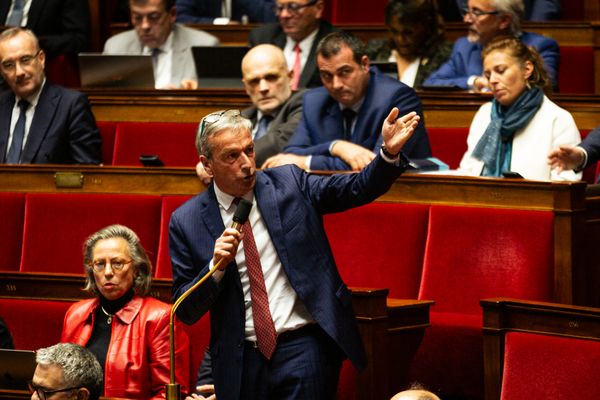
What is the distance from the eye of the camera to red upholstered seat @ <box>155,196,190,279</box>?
172 centimetres

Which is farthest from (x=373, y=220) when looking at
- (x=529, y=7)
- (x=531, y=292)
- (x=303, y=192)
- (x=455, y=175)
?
(x=529, y=7)

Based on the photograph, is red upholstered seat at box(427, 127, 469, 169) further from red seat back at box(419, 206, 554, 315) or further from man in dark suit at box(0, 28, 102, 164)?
man in dark suit at box(0, 28, 102, 164)

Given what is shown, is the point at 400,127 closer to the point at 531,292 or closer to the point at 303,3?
the point at 531,292

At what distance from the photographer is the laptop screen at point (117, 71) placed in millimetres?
2219

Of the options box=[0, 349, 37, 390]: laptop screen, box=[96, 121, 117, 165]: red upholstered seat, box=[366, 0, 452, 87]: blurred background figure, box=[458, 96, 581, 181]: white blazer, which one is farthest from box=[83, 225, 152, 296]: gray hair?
box=[366, 0, 452, 87]: blurred background figure

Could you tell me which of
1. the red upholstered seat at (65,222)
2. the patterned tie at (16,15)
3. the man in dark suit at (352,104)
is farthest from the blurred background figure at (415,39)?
the patterned tie at (16,15)

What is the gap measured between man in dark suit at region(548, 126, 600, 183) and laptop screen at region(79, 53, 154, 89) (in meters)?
0.98

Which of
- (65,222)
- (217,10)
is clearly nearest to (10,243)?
(65,222)

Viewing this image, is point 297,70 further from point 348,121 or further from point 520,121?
point 520,121

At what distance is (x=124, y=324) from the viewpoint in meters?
1.44

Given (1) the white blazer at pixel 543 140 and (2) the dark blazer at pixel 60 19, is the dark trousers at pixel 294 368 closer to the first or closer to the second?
(1) the white blazer at pixel 543 140

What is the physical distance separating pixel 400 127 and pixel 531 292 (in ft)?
1.58

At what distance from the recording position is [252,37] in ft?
7.48

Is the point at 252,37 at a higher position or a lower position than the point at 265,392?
higher
